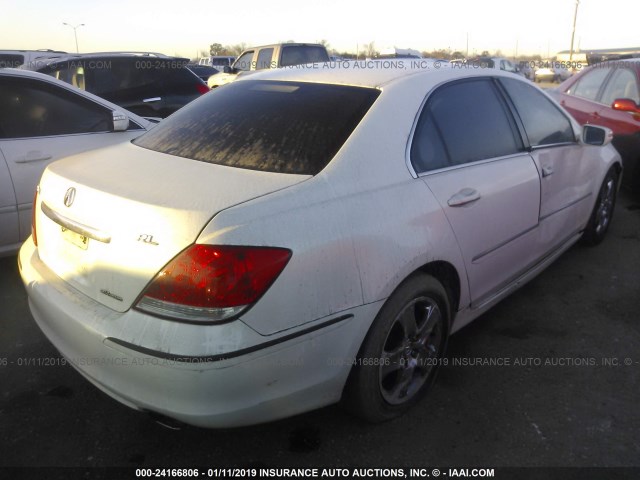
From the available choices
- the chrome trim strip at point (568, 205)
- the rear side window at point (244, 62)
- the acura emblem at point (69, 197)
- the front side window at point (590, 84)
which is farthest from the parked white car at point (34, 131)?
the rear side window at point (244, 62)

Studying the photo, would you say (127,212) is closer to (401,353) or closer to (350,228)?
(350,228)

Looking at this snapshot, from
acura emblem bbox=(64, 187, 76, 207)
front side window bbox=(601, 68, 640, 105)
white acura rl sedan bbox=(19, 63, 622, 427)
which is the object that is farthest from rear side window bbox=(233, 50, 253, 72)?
acura emblem bbox=(64, 187, 76, 207)

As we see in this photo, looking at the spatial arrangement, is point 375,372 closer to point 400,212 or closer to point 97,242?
point 400,212

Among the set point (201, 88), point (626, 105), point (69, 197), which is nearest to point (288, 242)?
point (69, 197)

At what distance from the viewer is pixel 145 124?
482cm

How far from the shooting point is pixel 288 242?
1.86 metres

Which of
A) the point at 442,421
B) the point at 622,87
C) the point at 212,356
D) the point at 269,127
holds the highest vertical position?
the point at 269,127

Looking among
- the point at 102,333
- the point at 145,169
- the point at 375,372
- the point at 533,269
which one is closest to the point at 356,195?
the point at 375,372

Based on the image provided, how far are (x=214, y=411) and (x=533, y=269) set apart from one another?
235 cm

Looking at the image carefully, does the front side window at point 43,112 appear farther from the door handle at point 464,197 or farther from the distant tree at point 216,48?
the distant tree at point 216,48

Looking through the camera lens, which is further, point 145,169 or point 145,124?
point 145,124

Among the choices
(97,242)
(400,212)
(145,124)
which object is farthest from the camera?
(145,124)

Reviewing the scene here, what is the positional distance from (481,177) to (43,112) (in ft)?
11.0

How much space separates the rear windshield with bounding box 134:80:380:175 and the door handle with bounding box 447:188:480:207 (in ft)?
1.91
